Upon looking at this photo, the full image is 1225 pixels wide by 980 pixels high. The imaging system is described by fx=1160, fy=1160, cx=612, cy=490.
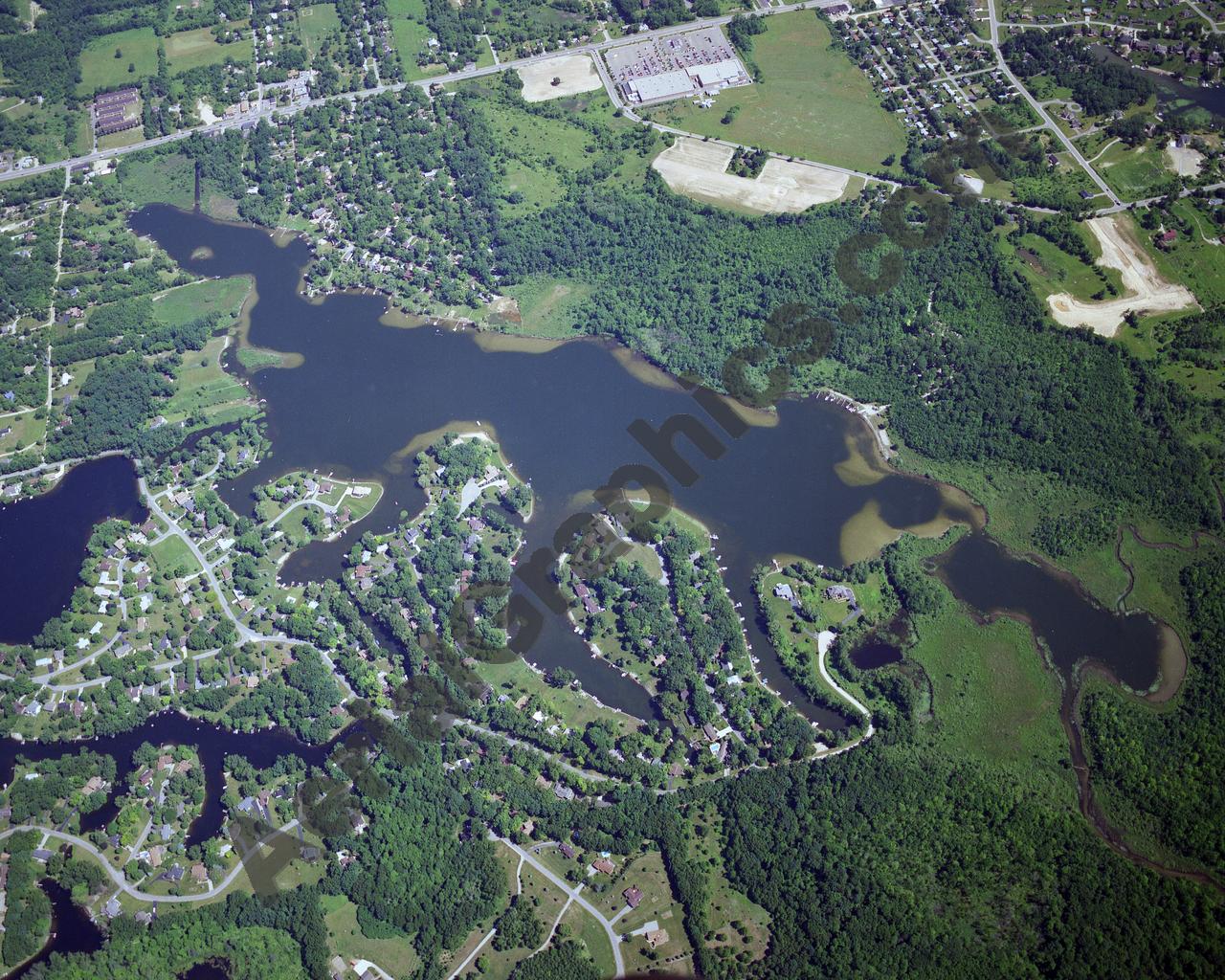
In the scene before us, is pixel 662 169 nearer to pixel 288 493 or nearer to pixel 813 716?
pixel 288 493

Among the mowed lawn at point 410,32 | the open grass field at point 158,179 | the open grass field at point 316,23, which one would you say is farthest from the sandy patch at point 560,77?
the open grass field at point 158,179

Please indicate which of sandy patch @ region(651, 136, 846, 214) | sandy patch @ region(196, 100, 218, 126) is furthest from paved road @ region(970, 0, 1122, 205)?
sandy patch @ region(196, 100, 218, 126)

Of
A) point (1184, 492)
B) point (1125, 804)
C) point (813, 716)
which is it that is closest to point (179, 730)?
point (813, 716)

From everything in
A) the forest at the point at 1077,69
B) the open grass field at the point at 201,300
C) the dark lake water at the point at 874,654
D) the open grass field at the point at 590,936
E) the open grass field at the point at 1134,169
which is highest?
the forest at the point at 1077,69

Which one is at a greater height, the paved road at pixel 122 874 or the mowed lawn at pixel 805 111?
the mowed lawn at pixel 805 111

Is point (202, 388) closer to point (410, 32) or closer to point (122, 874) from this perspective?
point (122, 874)

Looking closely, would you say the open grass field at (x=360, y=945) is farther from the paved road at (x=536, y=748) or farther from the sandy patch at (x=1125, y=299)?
the sandy patch at (x=1125, y=299)
